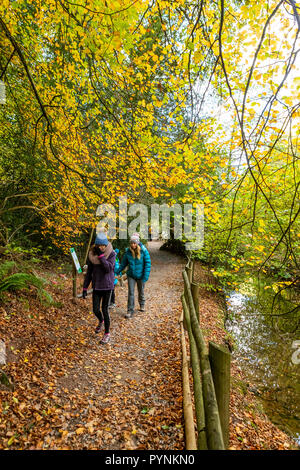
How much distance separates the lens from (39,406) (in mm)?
2971

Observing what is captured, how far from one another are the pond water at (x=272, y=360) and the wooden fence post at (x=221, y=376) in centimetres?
129

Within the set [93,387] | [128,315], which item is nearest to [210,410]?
[93,387]

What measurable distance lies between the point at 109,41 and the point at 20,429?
462 centimetres

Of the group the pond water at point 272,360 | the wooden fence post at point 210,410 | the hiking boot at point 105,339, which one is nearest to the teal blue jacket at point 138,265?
the hiking boot at point 105,339

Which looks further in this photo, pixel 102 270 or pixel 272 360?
pixel 272 360

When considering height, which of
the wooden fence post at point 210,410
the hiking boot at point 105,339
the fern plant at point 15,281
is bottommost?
the hiking boot at point 105,339

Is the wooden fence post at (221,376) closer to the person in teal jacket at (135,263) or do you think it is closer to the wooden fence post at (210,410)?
the wooden fence post at (210,410)

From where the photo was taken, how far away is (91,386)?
11.7 ft

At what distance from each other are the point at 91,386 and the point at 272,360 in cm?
496

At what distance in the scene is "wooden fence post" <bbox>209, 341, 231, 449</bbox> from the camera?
206cm

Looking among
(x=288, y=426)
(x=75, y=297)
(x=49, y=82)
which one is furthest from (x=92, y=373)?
(x=49, y=82)

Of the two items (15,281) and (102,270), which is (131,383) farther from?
(15,281)

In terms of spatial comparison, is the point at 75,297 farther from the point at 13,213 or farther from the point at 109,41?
the point at 109,41

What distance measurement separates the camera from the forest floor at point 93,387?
2.67 meters
